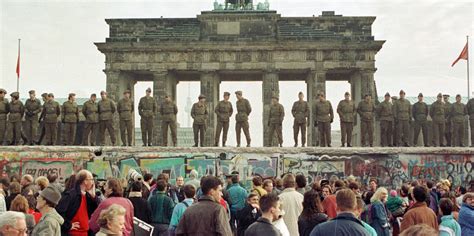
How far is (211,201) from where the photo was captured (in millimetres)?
7746

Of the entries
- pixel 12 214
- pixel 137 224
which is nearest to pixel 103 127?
pixel 137 224

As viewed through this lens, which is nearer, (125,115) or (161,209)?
(161,209)

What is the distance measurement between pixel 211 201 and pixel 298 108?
14.1 meters

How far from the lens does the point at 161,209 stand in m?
10.6

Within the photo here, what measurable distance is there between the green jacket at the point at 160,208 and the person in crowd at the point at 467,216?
4.49 metres

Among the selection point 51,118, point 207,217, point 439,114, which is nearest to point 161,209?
point 207,217

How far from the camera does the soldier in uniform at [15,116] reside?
21438 millimetres

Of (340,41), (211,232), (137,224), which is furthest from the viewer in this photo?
(340,41)

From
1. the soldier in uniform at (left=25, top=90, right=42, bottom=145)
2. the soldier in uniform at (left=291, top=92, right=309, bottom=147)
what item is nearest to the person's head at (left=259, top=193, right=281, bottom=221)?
the soldier in uniform at (left=291, top=92, right=309, bottom=147)

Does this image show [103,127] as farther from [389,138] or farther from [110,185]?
[110,185]

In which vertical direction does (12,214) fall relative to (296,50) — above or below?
below

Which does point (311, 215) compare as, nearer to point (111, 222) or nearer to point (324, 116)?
point (111, 222)

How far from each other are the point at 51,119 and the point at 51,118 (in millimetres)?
37

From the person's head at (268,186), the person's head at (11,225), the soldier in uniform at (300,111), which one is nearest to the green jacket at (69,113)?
the soldier in uniform at (300,111)
